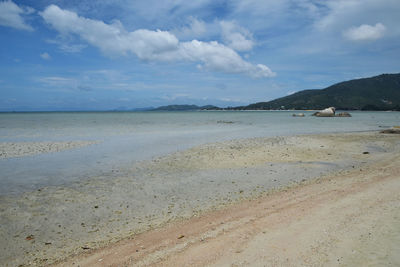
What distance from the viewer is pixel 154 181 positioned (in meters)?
11.2

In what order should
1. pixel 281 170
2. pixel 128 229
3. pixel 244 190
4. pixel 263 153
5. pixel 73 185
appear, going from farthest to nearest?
1. pixel 263 153
2. pixel 281 170
3. pixel 73 185
4. pixel 244 190
5. pixel 128 229

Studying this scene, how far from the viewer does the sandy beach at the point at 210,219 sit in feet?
16.7

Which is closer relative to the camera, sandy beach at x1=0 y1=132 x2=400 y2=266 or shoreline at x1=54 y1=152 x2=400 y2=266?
shoreline at x1=54 y1=152 x2=400 y2=266

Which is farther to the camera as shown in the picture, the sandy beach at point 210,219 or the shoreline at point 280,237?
the sandy beach at point 210,219

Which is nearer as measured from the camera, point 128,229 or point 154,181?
point 128,229

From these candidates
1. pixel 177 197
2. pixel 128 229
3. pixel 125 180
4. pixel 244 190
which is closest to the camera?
pixel 128 229

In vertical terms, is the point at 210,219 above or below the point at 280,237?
below

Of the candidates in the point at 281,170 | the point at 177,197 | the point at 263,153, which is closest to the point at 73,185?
the point at 177,197

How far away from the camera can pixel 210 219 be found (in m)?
7.04

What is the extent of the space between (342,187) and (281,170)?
12.2 feet

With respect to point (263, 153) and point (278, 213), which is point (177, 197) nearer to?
point (278, 213)

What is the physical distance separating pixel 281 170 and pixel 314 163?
2.77 metres

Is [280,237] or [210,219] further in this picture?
[210,219]

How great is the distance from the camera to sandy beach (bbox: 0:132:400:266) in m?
5.09
